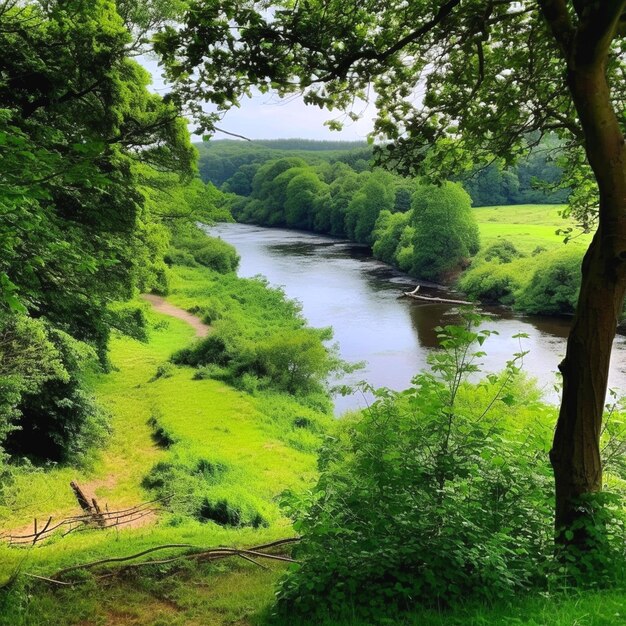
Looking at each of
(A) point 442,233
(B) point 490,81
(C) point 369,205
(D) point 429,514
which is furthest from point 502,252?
(D) point 429,514

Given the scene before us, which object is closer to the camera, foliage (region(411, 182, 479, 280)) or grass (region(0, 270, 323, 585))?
grass (region(0, 270, 323, 585))

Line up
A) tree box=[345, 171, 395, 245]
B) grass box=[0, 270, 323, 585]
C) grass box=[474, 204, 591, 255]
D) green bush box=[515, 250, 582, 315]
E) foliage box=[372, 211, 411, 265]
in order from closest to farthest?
grass box=[0, 270, 323, 585] → green bush box=[515, 250, 582, 315] → grass box=[474, 204, 591, 255] → foliage box=[372, 211, 411, 265] → tree box=[345, 171, 395, 245]

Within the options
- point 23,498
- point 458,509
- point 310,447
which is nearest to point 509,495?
point 458,509

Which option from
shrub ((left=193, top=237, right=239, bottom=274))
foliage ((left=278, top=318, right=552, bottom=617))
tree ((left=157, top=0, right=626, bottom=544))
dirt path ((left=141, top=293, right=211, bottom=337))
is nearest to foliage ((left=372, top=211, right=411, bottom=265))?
shrub ((left=193, top=237, right=239, bottom=274))

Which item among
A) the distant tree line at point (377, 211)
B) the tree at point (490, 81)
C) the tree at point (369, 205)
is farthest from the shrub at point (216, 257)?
the tree at point (490, 81)

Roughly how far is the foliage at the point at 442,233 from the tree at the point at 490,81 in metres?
47.6

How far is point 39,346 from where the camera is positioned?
1160 cm

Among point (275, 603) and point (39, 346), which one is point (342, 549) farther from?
point (39, 346)

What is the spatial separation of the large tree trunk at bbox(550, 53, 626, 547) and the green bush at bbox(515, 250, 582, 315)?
37.5 metres

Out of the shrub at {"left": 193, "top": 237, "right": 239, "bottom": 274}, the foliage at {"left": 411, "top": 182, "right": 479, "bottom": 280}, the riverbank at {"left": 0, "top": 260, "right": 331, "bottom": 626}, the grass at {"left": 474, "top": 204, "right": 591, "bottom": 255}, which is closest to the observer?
the riverbank at {"left": 0, "top": 260, "right": 331, "bottom": 626}

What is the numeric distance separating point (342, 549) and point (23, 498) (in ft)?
40.4

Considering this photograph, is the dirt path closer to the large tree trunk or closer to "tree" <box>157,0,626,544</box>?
"tree" <box>157,0,626,544</box>

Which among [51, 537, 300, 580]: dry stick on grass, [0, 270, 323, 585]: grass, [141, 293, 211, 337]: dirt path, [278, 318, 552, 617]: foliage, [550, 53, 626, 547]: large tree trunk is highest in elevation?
[550, 53, 626, 547]: large tree trunk

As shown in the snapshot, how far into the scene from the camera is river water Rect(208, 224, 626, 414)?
28.9 meters
